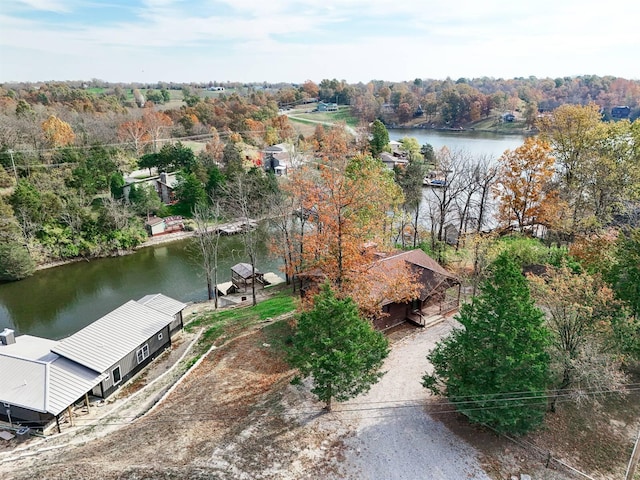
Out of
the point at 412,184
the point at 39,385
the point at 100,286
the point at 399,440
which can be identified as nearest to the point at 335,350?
the point at 399,440

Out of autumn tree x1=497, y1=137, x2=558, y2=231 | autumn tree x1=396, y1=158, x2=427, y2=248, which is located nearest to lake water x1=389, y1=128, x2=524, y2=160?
autumn tree x1=396, y1=158, x2=427, y2=248

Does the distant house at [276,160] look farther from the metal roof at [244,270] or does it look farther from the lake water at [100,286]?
the metal roof at [244,270]

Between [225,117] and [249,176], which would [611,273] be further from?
[225,117]

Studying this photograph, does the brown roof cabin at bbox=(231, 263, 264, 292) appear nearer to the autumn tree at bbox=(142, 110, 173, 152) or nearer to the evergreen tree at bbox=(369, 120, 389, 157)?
the evergreen tree at bbox=(369, 120, 389, 157)

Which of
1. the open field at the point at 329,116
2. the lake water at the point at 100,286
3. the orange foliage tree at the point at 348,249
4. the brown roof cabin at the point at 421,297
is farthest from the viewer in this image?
the open field at the point at 329,116

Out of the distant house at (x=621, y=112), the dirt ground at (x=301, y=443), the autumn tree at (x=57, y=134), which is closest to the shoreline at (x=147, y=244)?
the autumn tree at (x=57, y=134)

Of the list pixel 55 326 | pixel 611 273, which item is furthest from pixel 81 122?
pixel 611 273
